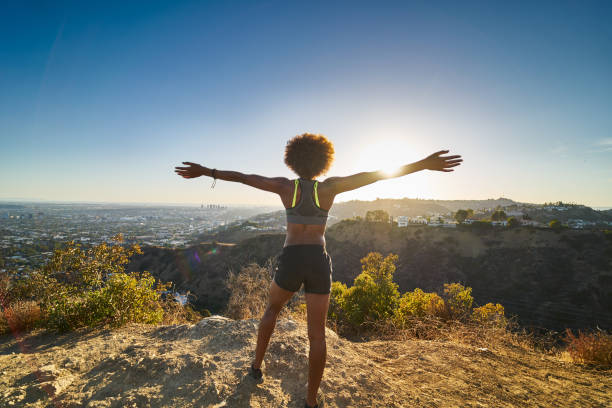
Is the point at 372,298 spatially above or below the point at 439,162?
below

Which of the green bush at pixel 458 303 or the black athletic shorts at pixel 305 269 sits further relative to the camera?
the green bush at pixel 458 303

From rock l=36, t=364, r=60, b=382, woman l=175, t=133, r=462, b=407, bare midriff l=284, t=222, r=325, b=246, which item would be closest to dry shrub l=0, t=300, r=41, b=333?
rock l=36, t=364, r=60, b=382

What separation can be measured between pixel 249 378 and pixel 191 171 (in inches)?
84.1

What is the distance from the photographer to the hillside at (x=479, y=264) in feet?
91.7

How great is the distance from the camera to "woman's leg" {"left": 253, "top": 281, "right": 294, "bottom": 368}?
215cm

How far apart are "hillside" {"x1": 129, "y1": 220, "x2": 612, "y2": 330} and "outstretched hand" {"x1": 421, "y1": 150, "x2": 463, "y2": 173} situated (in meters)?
28.8

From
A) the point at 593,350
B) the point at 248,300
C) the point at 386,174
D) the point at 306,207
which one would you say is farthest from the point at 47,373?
the point at 593,350

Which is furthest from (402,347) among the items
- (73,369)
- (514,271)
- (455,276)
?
(514,271)

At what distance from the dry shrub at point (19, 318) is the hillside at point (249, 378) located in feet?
2.04

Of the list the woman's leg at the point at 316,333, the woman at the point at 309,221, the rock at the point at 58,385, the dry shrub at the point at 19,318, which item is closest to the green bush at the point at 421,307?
the woman's leg at the point at 316,333

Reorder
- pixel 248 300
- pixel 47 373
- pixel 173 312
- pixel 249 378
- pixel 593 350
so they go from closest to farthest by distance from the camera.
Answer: pixel 47 373, pixel 249 378, pixel 593 350, pixel 173 312, pixel 248 300

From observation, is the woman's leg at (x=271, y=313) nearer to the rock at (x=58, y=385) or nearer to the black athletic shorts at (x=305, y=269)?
the black athletic shorts at (x=305, y=269)

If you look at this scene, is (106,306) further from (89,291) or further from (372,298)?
(372,298)

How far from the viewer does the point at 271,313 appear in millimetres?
2242
